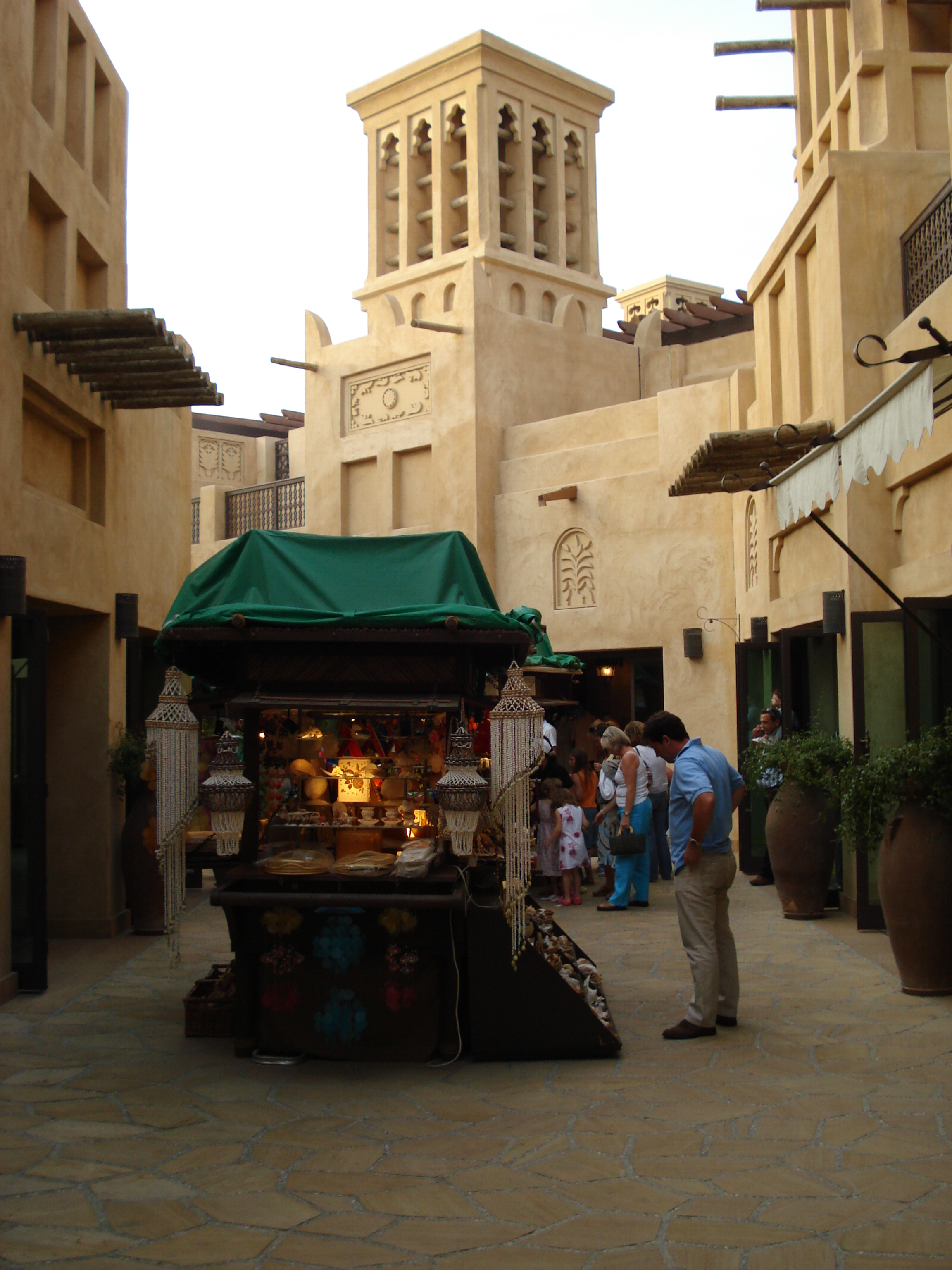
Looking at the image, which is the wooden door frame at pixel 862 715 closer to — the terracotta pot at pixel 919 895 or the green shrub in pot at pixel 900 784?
the green shrub in pot at pixel 900 784

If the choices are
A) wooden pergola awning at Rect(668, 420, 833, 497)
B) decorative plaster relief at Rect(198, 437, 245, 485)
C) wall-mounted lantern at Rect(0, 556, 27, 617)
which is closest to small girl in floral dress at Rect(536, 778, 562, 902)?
wooden pergola awning at Rect(668, 420, 833, 497)

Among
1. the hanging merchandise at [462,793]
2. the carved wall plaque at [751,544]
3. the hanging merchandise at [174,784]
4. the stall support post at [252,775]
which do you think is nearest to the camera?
the hanging merchandise at [462,793]

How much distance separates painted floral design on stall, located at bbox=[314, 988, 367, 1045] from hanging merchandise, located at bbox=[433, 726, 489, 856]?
104 cm

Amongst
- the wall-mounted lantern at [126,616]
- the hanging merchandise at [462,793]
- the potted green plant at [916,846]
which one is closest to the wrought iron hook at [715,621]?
the potted green plant at [916,846]

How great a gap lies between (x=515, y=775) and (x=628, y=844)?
5024 millimetres

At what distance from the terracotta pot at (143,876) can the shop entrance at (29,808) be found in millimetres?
2175

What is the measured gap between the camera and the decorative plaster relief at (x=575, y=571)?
57.6 ft

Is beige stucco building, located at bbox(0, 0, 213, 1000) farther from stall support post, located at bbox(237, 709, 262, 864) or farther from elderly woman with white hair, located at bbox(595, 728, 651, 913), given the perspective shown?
elderly woman with white hair, located at bbox(595, 728, 651, 913)

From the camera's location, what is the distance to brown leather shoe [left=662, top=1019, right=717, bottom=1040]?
6.91 meters

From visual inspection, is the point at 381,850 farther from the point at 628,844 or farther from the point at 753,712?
the point at 753,712

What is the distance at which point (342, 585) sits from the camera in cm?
722

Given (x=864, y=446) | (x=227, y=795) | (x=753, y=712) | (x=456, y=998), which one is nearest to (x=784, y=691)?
(x=753, y=712)

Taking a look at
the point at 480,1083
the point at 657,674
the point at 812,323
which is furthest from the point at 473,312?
the point at 480,1083

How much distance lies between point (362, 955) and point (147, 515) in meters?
7.01
